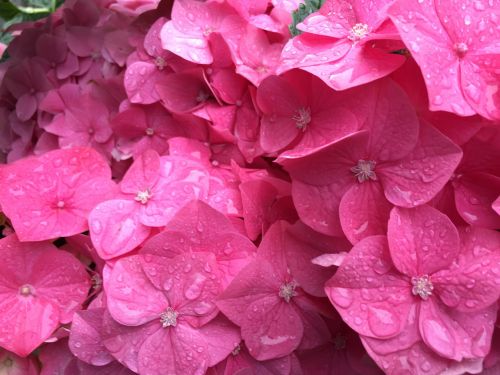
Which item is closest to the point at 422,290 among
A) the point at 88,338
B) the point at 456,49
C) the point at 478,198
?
the point at 478,198

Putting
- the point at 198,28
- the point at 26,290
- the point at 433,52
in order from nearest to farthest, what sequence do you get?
the point at 433,52, the point at 26,290, the point at 198,28

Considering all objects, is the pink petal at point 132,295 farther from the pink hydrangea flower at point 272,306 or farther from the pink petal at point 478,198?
the pink petal at point 478,198

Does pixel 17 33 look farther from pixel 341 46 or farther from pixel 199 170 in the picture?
pixel 341 46

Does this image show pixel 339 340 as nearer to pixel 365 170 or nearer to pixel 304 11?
pixel 365 170

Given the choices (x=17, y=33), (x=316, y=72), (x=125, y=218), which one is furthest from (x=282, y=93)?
(x=17, y=33)

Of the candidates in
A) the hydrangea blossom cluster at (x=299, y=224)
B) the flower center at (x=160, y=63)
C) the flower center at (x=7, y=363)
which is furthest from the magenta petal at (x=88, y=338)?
the flower center at (x=160, y=63)

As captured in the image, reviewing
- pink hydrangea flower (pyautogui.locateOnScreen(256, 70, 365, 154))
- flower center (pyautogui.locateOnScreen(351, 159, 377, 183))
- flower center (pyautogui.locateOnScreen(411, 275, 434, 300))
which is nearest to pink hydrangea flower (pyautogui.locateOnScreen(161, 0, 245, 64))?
pink hydrangea flower (pyautogui.locateOnScreen(256, 70, 365, 154))
